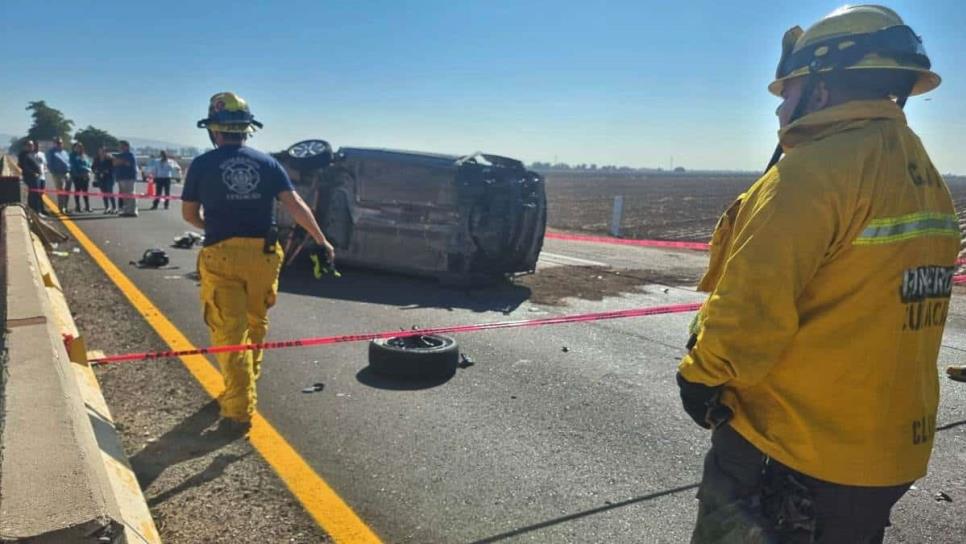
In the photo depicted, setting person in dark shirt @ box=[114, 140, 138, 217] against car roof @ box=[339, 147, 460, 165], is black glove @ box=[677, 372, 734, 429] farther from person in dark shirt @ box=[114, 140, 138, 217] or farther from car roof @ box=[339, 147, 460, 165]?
person in dark shirt @ box=[114, 140, 138, 217]

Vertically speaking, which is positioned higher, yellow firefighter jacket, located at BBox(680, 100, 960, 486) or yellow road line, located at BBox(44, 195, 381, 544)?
yellow firefighter jacket, located at BBox(680, 100, 960, 486)

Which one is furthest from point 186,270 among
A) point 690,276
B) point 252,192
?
point 690,276

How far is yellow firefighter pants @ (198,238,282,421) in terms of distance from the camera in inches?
159

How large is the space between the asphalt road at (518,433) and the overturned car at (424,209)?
1608 millimetres

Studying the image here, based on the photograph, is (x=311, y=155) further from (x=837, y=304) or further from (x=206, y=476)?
(x=837, y=304)

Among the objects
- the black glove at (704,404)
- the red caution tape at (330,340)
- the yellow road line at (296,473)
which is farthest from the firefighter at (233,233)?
the black glove at (704,404)

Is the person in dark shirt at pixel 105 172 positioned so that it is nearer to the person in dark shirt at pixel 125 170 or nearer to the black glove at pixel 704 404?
the person in dark shirt at pixel 125 170

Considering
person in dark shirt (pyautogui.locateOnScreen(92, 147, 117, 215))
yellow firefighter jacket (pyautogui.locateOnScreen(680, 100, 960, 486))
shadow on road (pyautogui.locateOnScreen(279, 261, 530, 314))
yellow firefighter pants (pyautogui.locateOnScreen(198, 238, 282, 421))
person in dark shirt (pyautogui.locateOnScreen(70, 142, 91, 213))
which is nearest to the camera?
yellow firefighter jacket (pyautogui.locateOnScreen(680, 100, 960, 486))

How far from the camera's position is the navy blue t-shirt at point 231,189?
408 cm

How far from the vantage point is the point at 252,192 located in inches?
163

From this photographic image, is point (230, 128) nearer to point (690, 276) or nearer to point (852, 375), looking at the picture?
point (852, 375)

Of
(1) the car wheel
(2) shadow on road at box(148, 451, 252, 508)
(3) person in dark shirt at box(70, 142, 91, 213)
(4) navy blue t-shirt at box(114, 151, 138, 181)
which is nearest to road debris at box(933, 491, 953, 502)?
(2) shadow on road at box(148, 451, 252, 508)

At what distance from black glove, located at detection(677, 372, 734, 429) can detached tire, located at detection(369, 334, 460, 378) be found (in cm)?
334

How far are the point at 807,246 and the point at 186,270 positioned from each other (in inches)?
364
